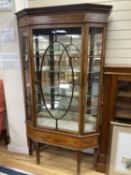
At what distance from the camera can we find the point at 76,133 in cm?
205

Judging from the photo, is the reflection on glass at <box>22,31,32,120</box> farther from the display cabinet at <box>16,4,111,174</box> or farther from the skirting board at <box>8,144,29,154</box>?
the skirting board at <box>8,144,29,154</box>

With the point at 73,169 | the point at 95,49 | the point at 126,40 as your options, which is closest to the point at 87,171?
the point at 73,169

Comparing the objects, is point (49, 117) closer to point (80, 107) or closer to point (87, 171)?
point (80, 107)

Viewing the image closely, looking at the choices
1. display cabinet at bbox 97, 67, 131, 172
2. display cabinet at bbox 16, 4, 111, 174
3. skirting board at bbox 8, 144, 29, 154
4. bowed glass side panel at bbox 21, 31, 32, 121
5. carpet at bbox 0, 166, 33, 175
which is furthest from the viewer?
skirting board at bbox 8, 144, 29, 154

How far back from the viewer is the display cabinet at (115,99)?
1.91 m

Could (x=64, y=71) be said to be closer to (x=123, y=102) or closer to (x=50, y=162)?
(x=123, y=102)

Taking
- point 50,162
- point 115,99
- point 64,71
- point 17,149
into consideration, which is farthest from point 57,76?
point 17,149

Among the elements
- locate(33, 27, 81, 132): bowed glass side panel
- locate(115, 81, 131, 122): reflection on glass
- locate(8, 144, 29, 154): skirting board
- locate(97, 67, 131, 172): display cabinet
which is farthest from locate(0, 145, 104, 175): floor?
locate(115, 81, 131, 122): reflection on glass

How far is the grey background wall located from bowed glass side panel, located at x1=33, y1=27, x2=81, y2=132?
0.42 metres

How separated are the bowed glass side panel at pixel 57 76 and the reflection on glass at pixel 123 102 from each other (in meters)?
0.46

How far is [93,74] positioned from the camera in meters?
2.01

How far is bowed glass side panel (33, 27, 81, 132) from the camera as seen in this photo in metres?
1.95

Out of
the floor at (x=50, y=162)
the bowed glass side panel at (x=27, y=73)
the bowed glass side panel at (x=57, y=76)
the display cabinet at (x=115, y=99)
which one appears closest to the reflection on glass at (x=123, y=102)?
the display cabinet at (x=115, y=99)

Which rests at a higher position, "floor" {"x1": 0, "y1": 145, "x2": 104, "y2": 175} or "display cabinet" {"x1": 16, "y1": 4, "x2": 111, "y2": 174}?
"display cabinet" {"x1": 16, "y1": 4, "x2": 111, "y2": 174}
